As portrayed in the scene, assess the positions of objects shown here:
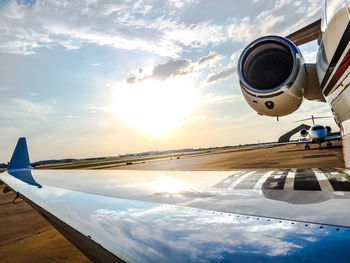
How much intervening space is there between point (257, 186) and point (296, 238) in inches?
50.7

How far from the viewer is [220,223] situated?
1.46 metres

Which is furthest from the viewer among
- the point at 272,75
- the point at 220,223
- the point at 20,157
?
the point at 20,157

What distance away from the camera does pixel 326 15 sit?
3.82m

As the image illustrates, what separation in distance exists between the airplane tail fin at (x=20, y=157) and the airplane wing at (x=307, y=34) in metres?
10.3

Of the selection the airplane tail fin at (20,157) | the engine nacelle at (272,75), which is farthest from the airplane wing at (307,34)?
the airplane tail fin at (20,157)

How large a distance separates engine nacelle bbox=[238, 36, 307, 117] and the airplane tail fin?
29.6ft

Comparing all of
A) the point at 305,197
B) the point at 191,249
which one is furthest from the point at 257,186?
the point at 191,249

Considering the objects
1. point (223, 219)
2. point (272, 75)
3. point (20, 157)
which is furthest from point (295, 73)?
point (20, 157)

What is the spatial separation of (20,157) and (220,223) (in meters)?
10.2

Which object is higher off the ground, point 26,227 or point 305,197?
point 305,197

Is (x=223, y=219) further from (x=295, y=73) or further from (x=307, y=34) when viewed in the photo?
(x=307, y=34)

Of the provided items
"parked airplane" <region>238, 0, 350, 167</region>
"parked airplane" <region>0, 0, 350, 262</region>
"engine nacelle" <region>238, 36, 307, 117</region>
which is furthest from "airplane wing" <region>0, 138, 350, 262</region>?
"engine nacelle" <region>238, 36, 307, 117</region>

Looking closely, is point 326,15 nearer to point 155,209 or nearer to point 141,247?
point 155,209

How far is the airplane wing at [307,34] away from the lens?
4.96 meters
